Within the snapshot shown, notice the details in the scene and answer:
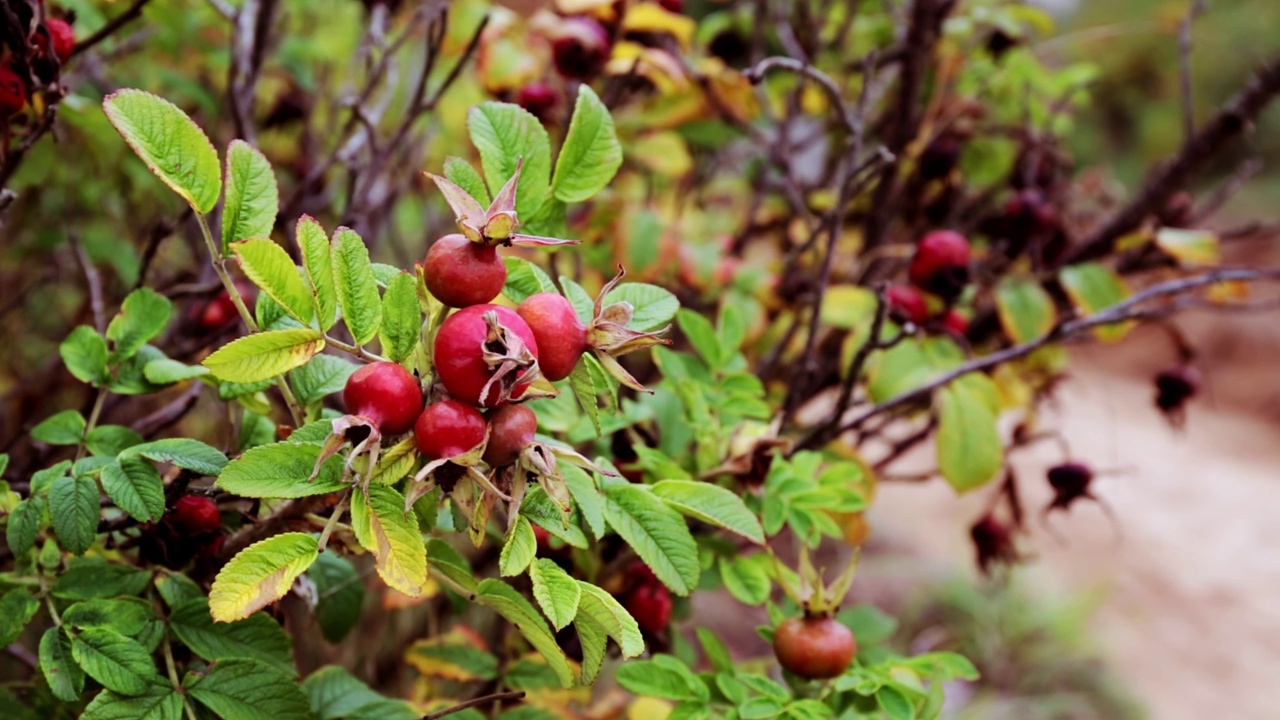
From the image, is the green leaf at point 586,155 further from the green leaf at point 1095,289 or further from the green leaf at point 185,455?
the green leaf at point 1095,289

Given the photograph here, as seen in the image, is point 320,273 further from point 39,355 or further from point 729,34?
point 39,355

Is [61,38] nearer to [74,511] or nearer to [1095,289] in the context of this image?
[74,511]

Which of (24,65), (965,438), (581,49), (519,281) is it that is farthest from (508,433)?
(581,49)

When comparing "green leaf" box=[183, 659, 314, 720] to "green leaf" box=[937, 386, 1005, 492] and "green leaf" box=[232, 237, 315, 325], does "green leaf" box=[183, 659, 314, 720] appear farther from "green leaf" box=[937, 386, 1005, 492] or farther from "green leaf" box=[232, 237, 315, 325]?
"green leaf" box=[937, 386, 1005, 492]

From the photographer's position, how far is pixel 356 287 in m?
0.39

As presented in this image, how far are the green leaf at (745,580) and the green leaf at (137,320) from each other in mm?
358

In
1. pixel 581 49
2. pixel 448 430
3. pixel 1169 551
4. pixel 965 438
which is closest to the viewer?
pixel 448 430

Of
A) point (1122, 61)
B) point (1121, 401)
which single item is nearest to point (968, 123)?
point (1121, 401)

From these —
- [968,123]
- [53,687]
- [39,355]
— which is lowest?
[39,355]

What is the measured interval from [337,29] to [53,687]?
148 cm

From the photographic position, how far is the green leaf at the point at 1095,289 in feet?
3.02

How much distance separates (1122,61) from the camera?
6.92 metres

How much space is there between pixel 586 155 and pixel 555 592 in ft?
0.76

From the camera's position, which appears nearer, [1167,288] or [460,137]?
[1167,288]
